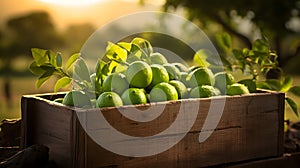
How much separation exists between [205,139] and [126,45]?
13.2 inches

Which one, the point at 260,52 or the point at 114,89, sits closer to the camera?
the point at 114,89

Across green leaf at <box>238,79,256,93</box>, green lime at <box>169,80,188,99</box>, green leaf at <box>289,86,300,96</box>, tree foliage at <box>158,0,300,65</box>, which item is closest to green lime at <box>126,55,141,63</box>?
green lime at <box>169,80,188,99</box>

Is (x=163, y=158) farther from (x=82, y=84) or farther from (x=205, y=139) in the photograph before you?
(x=82, y=84)

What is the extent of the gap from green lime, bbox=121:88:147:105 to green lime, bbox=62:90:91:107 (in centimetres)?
9

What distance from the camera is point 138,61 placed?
4.61 feet

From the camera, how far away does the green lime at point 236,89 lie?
1522 millimetres

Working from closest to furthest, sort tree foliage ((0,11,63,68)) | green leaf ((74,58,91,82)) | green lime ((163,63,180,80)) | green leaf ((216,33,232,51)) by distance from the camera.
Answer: green leaf ((74,58,91,82)), green lime ((163,63,180,80)), green leaf ((216,33,232,51)), tree foliage ((0,11,63,68))

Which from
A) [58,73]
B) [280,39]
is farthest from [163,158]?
[280,39]

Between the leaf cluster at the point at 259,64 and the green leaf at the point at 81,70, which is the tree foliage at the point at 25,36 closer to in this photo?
the leaf cluster at the point at 259,64

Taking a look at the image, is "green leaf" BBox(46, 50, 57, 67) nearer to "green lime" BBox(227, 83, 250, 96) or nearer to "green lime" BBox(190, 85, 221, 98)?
"green lime" BBox(190, 85, 221, 98)

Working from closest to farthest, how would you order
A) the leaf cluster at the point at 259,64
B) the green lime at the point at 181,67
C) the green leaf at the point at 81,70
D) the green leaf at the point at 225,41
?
the green leaf at the point at 81,70 < the green lime at the point at 181,67 < the leaf cluster at the point at 259,64 < the green leaf at the point at 225,41

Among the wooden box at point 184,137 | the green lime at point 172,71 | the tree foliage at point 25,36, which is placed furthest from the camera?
the tree foliage at point 25,36

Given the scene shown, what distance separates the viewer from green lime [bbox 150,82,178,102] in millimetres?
1375

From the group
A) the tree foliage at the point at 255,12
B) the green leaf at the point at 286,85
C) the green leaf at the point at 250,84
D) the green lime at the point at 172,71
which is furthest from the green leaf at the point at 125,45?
the tree foliage at the point at 255,12
